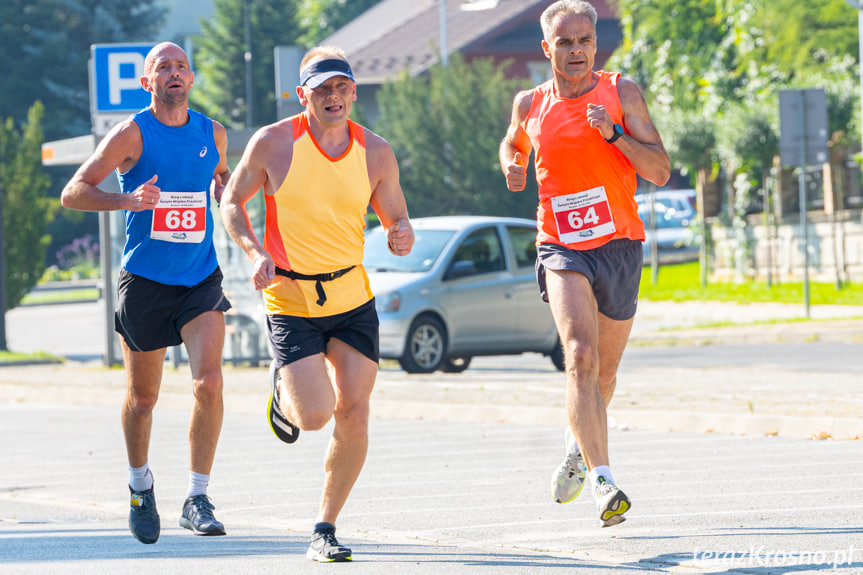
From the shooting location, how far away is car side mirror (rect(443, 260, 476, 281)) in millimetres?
17062

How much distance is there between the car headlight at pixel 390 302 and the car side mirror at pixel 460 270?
2.29 ft

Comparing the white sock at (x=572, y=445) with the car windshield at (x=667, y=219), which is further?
the car windshield at (x=667, y=219)

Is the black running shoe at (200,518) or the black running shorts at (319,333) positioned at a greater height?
the black running shorts at (319,333)

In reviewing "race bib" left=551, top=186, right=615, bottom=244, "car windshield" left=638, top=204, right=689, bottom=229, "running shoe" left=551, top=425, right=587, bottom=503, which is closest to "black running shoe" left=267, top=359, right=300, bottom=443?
"running shoe" left=551, top=425, right=587, bottom=503

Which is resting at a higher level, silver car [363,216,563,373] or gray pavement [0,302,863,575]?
silver car [363,216,563,373]

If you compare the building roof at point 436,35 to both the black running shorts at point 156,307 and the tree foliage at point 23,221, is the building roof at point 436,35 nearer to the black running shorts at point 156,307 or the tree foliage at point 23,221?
the tree foliage at point 23,221

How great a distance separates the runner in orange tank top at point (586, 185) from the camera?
652 cm

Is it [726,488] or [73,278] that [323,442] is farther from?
[73,278]

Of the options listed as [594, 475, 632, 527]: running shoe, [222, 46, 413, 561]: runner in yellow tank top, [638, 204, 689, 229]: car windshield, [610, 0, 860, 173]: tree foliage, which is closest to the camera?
[594, 475, 632, 527]: running shoe

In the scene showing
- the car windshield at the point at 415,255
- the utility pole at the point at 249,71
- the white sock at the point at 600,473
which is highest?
the utility pole at the point at 249,71

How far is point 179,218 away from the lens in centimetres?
671

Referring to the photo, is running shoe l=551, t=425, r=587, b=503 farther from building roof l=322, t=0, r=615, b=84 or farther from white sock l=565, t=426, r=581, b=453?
building roof l=322, t=0, r=615, b=84

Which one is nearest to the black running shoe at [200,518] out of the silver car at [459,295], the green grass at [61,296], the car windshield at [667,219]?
the silver car at [459,295]

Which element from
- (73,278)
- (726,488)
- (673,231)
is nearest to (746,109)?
(673,231)
